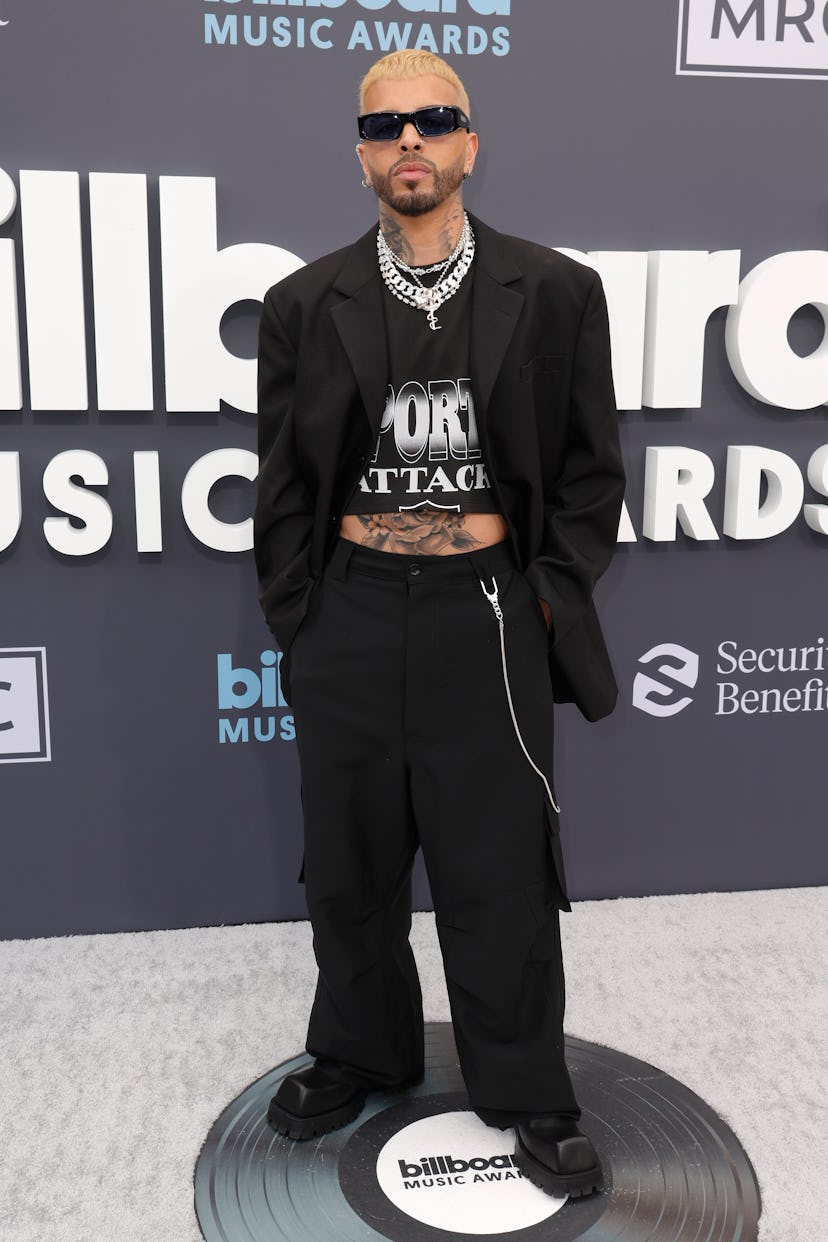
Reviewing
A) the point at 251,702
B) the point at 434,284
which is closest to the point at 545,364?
the point at 434,284

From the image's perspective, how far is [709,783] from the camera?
3.17 meters

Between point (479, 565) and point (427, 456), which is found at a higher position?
point (427, 456)

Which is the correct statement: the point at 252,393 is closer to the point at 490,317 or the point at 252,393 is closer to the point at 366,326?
the point at 366,326

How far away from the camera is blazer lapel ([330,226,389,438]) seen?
6.22 ft

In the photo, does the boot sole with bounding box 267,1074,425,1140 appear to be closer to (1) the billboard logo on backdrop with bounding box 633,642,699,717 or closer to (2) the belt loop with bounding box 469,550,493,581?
(2) the belt loop with bounding box 469,550,493,581

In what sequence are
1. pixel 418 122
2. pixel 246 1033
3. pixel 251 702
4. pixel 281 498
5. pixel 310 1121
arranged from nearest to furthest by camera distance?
pixel 418 122, pixel 281 498, pixel 310 1121, pixel 246 1033, pixel 251 702

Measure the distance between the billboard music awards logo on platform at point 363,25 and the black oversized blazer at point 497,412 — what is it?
37.3 inches

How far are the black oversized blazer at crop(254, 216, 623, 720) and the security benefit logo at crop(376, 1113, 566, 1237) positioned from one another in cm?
86

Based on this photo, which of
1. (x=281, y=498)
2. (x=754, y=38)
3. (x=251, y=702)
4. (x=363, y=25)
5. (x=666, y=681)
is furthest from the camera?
(x=666, y=681)

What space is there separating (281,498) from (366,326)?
0.34 metres

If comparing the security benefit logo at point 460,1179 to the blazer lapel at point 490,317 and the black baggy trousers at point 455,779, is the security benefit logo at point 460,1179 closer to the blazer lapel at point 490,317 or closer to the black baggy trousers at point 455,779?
the black baggy trousers at point 455,779

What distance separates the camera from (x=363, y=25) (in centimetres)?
267

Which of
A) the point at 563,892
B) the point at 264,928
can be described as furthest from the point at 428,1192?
the point at 264,928

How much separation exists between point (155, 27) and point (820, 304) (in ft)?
5.65
